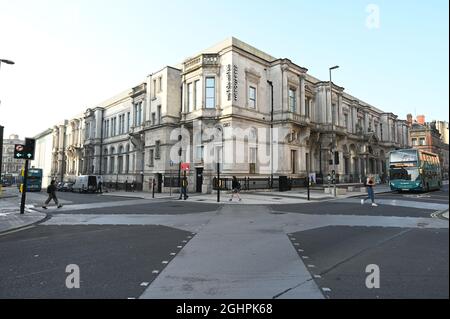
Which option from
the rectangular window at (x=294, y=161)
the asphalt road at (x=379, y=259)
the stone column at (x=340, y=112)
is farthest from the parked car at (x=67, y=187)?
the asphalt road at (x=379, y=259)

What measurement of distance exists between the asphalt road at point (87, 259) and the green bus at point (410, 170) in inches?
957

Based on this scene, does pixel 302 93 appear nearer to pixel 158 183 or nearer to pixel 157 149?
pixel 157 149

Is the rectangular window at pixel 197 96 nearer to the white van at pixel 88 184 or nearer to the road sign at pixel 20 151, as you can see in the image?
the white van at pixel 88 184

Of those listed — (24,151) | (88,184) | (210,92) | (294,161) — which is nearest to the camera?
(24,151)

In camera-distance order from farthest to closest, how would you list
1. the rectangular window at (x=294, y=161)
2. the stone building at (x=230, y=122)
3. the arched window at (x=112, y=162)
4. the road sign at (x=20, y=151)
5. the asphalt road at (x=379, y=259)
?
1. the arched window at (x=112, y=162)
2. the rectangular window at (x=294, y=161)
3. the stone building at (x=230, y=122)
4. the road sign at (x=20, y=151)
5. the asphalt road at (x=379, y=259)

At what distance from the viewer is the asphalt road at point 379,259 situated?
3844mm

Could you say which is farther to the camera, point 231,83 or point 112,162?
point 112,162

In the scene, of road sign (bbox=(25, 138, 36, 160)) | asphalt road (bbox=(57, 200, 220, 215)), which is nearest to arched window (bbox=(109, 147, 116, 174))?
asphalt road (bbox=(57, 200, 220, 215))

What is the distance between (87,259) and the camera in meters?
6.02

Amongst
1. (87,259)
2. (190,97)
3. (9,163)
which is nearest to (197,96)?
(190,97)

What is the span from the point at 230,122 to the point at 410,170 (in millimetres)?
17074

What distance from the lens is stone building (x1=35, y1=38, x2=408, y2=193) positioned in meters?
29.6

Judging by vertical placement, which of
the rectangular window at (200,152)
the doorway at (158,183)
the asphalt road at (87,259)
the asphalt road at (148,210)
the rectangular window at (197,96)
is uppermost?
the rectangular window at (197,96)
